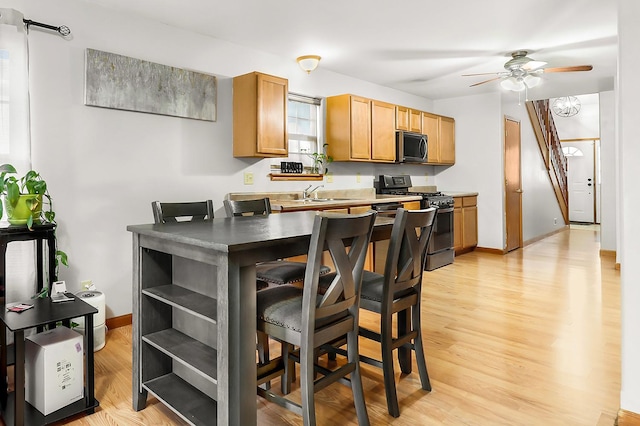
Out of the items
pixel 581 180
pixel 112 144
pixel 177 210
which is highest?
pixel 581 180

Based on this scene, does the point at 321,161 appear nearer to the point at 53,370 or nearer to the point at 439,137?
the point at 439,137

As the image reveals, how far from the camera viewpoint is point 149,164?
334 cm

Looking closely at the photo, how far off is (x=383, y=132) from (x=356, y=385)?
3.87 m

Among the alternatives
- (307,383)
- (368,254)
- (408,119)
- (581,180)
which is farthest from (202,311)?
(581,180)

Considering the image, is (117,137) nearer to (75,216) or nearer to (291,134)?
(75,216)

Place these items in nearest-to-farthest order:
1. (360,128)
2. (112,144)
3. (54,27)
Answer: (54,27) < (112,144) < (360,128)

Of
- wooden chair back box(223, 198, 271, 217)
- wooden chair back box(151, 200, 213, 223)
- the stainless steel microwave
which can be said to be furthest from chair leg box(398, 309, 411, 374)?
the stainless steel microwave

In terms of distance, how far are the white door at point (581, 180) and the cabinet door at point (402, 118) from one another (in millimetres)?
7008

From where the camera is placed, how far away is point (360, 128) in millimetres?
4836

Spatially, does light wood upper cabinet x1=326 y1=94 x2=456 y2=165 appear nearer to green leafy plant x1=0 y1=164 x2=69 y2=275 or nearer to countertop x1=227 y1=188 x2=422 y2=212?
countertop x1=227 y1=188 x2=422 y2=212

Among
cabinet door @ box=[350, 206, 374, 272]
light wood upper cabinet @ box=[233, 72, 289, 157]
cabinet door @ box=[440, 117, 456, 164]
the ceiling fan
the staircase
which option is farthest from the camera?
the staircase

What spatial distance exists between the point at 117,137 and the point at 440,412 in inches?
113

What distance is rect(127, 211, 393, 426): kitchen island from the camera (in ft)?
4.91

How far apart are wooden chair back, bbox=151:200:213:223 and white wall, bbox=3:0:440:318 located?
838mm
